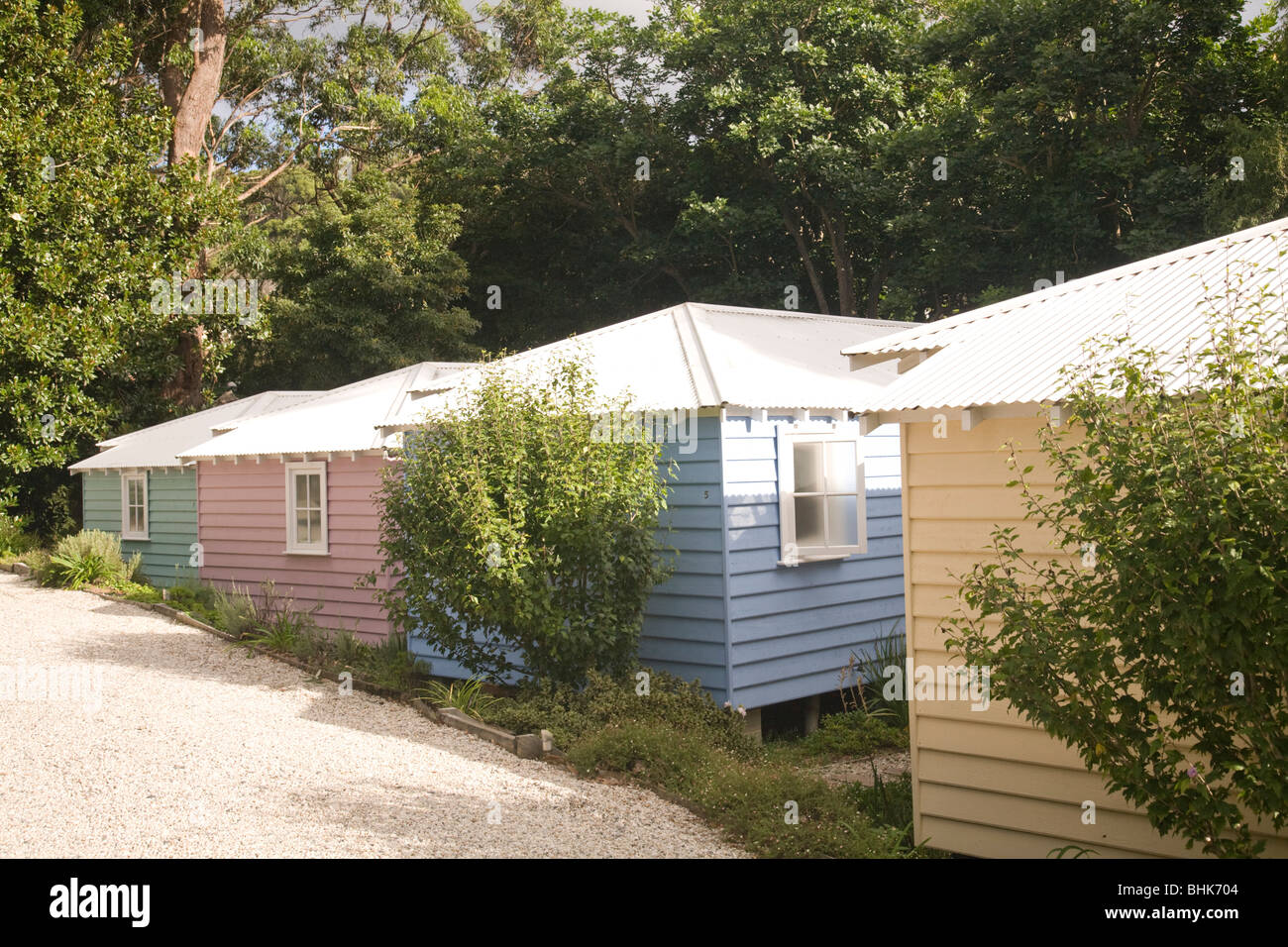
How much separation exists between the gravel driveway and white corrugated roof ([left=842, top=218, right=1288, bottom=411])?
118 inches

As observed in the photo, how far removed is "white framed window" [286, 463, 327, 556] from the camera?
13508 millimetres

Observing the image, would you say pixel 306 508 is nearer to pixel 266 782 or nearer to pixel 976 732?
pixel 266 782

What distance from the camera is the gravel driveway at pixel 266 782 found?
6.02m

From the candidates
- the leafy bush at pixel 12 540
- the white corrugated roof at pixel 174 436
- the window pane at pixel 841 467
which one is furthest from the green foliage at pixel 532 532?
the leafy bush at pixel 12 540

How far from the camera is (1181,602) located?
13.2 feet

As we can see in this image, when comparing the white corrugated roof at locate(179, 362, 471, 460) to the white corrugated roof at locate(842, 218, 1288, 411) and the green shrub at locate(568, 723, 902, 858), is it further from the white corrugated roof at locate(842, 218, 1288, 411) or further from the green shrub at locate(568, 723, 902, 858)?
the white corrugated roof at locate(842, 218, 1288, 411)

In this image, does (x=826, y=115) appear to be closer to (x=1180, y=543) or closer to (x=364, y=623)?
(x=364, y=623)

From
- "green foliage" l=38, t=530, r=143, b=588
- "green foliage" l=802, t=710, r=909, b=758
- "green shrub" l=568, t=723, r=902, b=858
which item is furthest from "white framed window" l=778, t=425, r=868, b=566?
"green foliage" l=38, t=530, r=143, b=588

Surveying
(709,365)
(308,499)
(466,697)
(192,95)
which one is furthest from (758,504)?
(192,95)

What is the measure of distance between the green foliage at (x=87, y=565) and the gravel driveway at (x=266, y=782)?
20.0ft

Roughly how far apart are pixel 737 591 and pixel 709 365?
211 centimetres
